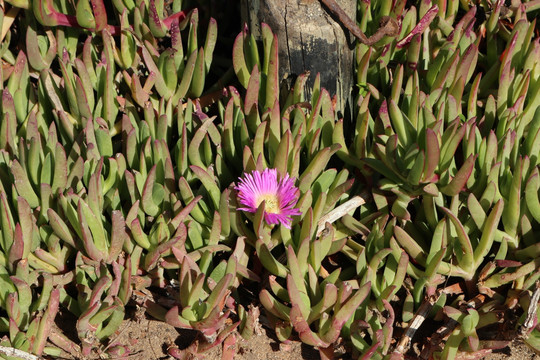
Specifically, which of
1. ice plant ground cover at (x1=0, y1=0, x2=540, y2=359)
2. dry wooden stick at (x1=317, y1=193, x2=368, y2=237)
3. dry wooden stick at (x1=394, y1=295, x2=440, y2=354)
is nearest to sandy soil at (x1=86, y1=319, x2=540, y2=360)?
ice plant ground cover at (x1=0, y1=0, x2=540, y2=359)

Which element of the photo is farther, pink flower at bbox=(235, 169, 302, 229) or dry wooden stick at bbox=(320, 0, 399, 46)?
dry wooden stick at bbox=(320, 0, 399, 46)

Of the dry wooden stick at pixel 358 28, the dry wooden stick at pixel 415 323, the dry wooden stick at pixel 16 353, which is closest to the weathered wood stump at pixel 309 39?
the dry wooden stick at pixel 358 28

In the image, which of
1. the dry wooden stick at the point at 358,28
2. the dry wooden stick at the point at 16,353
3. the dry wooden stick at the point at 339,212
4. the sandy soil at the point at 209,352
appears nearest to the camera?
the dry wooden stick at the point at 16,353

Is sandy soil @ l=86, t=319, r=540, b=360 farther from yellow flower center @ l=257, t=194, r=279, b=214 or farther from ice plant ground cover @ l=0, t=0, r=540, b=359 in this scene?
yellow flower center @ l=257, t=194, r=279, b=214

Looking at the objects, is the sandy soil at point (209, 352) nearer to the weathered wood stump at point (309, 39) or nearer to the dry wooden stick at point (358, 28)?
the weathered wood stump at point (309, 39)

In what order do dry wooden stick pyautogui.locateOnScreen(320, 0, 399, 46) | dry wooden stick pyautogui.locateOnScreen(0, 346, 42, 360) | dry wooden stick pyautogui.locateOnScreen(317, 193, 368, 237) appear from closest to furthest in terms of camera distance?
dry wooden stick pyautogui.locateOnScreen(0, 346, 42, 360) → dry wooden stick pyautogui.locateOnScreen(317, 193, 368, 237) → dry wooden stick pyautogui.locateOnScreen(320, 0, 399, 46)

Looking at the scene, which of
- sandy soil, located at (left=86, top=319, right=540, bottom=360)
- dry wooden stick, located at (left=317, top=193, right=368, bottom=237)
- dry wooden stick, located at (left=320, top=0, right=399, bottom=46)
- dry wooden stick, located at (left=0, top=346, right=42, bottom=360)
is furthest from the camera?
dry wooden stick, located at (left=320, top=0, right=399, bottom=46)

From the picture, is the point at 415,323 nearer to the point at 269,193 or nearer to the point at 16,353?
the point at 269,193
